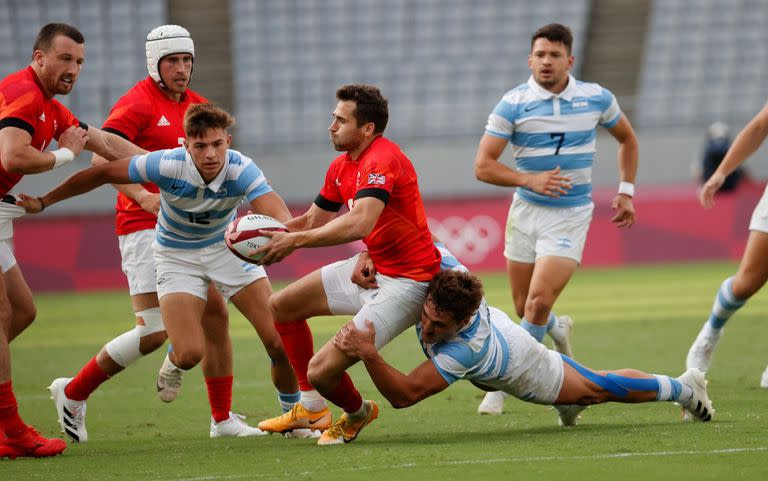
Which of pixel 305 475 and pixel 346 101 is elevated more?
pixel 346 101

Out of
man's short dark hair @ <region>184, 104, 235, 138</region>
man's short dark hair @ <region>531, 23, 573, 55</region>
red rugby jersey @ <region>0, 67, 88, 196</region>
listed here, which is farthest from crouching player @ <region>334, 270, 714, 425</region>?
man's short dark hair @ <region>531, 23, 573, 55</region>

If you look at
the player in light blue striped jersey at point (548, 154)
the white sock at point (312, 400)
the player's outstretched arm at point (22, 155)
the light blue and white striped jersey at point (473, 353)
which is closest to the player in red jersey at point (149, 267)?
the white sock at point (312, 400)

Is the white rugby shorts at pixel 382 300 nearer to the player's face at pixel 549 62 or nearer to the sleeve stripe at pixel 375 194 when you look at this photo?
the sleeve stripe at pixel 375 194

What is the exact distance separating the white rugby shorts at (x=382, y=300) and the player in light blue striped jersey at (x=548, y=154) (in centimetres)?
159

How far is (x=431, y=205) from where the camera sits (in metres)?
20.6

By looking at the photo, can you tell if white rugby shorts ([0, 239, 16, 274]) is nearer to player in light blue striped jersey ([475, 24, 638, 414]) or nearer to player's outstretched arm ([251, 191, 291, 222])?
player's outstretched arm ([251, 191, 291, 222])

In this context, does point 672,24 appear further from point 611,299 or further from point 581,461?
point 581,461

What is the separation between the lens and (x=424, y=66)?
84.1 feet

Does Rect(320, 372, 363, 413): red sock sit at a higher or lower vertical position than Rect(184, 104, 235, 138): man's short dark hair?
lower

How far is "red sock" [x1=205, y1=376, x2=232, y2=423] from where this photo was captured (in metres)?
7.54

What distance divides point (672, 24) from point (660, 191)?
7.04 metres

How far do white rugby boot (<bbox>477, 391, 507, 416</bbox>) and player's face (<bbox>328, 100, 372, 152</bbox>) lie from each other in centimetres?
222

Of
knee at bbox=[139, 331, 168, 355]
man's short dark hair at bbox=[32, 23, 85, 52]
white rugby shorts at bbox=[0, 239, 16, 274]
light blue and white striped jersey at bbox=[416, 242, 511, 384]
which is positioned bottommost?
knee at bbox=[139, 331, 168, 355]

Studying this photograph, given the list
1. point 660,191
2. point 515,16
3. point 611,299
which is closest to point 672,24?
point 515,16
